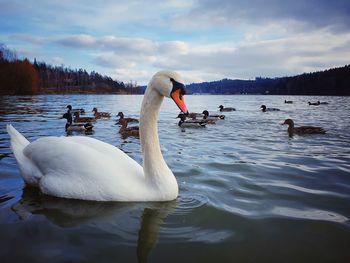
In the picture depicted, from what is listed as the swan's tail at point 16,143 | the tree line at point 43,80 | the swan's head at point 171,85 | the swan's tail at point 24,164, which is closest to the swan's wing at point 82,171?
the swan's tail at point 24,164

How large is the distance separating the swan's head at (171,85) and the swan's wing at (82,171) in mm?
1299

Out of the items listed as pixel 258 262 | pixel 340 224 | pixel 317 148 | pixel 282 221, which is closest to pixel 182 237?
pixel 258 262

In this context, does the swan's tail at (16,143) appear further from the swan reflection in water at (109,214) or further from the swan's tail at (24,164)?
the swan reflection in water at (109,214)

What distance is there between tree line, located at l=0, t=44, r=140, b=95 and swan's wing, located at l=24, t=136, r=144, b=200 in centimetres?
6921

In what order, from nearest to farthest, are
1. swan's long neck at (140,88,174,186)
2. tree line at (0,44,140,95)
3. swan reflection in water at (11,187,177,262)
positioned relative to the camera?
swan reflection in water at (11,187,177,262) < swan's long neck at (140,88,174,186) < tree line at (0,44,140,95)

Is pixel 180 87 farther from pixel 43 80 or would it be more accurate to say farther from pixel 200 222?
pixel 43 80

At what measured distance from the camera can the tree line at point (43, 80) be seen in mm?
69688

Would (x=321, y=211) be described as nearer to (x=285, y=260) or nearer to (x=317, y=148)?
(x=285, y=260)

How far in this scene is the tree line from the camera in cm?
6969

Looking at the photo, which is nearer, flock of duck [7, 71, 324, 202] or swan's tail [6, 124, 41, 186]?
flock of duck [7, 71, 324, 202]

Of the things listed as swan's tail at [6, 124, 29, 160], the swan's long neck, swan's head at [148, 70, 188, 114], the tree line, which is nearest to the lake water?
the swan's long neck

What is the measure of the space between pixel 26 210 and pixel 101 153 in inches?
50.3

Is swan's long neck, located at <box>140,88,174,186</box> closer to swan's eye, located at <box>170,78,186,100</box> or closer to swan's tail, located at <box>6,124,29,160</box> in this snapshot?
swan's eye, located at <box>170,78,186,100</box>

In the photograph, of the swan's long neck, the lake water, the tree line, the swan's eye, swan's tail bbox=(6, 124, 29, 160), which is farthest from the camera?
the tree line
